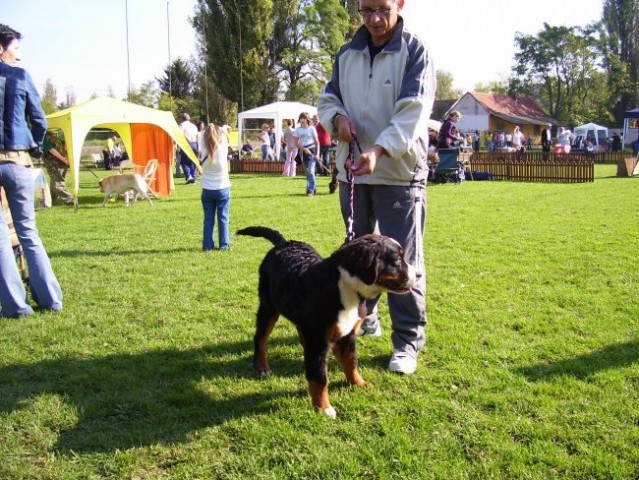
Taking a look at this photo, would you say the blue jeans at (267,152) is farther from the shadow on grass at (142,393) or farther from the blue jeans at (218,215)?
the shadow on grass at (142,393)

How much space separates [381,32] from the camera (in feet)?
11.9

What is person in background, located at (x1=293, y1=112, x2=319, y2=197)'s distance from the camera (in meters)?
14.1

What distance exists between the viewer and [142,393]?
3574mm

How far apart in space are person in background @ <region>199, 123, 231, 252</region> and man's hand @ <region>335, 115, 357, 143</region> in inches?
169

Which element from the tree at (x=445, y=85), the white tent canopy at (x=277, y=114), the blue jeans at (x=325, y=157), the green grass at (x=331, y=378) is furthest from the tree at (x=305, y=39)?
the green grass at (x=331, y=378)

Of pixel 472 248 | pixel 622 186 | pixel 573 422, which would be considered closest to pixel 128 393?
pixel 573 422

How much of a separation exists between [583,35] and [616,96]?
330 inches

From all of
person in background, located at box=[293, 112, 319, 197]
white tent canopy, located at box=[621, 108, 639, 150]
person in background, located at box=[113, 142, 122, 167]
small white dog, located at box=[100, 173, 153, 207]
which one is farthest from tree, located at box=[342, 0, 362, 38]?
small white dog, located at box=[100, 173, 153, 207]

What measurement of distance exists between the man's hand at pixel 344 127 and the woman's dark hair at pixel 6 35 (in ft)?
10.8

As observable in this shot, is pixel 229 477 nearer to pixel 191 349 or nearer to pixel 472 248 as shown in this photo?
pixel 191 349

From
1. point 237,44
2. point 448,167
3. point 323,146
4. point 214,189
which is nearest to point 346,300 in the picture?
point 214,189

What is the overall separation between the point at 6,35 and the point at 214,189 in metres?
3.43

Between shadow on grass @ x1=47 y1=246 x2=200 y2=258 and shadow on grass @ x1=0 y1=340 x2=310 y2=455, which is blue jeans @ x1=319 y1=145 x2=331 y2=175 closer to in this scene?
shadow on grass @ x1=47 y1=246 x2=200 y2=258

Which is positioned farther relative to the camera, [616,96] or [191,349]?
[616,96]
